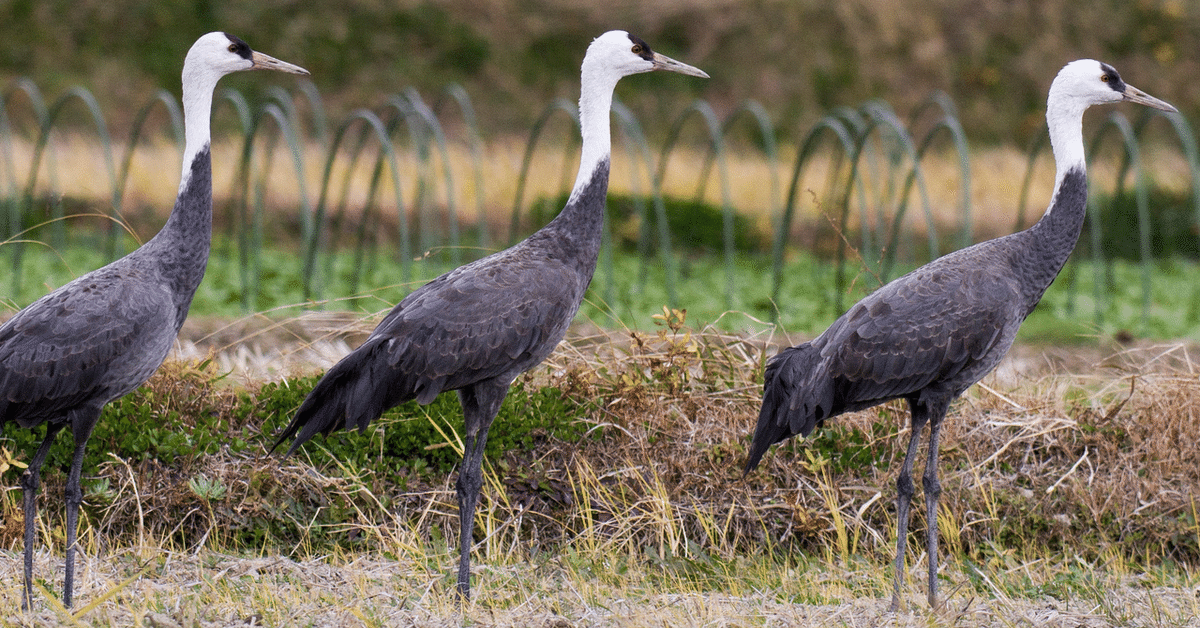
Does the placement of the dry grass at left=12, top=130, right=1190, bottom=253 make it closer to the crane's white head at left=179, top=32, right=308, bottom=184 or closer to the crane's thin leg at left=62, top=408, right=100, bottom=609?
the crane's white head at left=179, top=32, right=308, bottom=184

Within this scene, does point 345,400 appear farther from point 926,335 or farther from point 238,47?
point 926,335

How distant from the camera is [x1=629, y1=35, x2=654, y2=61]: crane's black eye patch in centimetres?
510

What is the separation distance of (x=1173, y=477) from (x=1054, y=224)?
167 centimetres

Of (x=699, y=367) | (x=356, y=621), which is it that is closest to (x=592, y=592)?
(x=356, y=621)

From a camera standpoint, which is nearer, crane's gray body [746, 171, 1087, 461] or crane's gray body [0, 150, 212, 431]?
crane's gray body [0, 150, 212, 431]

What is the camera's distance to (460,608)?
14.8 feet

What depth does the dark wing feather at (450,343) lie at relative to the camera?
4570 millimetres

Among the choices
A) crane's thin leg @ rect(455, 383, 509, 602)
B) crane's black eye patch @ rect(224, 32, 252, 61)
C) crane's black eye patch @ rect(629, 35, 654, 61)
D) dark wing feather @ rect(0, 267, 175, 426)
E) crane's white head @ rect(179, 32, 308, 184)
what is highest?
crane's black eye patch @ rect(629, 35, 654, 61)

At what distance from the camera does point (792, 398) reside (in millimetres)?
4762

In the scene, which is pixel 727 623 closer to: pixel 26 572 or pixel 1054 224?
pixel 1054 224

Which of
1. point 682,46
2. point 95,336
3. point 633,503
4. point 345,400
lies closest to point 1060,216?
point 633,503

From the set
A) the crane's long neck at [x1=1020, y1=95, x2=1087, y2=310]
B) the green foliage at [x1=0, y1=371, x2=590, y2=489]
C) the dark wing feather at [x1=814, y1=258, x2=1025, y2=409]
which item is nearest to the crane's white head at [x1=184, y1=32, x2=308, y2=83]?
the green foliage at [x1=0, y1=371, x2=590, y2=489]

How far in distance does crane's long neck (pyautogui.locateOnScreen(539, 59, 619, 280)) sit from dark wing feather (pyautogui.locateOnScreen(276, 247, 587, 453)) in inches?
8.1

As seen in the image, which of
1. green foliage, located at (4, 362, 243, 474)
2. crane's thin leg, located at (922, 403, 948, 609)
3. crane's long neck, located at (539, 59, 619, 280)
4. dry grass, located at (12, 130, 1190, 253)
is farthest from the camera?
dry grass, located at (12, 130, 1190, 253)
